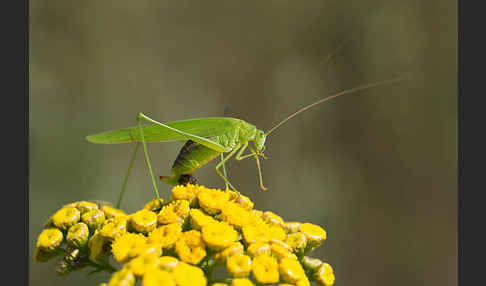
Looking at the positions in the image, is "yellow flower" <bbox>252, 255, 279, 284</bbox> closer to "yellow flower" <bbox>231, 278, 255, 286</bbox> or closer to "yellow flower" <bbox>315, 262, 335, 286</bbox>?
"yellow flower" <bbox>231, 278, 255, 286</bbox>

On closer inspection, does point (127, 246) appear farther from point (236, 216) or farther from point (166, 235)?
point (236, 216)

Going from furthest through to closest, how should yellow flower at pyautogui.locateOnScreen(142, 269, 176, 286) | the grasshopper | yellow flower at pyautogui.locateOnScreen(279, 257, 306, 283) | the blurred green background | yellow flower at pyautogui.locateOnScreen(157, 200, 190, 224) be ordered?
the blurred green background → the grasshopper → yellow flower at pyautogui.locateOnScreen(157, 200, 190, 224) → yellow flower at pyautogui.locateOnScreen(279, 257, 306, 283) → yellow flower at pyautogui.locateOnScreen(142, 269, 176, 286)

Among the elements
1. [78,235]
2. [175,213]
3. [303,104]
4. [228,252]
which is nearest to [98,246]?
[78,235]

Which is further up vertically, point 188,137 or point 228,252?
point 188,137

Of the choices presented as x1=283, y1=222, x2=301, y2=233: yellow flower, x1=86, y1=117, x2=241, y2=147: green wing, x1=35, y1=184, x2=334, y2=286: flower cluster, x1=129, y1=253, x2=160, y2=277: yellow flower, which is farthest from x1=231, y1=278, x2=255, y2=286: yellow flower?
x1=86, y1=117, x2=241, y2=147: green wing

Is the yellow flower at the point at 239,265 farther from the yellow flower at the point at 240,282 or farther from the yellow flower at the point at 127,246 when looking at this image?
the yellow flower at the point at 127,246

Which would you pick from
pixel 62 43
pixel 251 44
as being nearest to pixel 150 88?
pixel 62 43

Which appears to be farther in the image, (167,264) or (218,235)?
(218,235)
